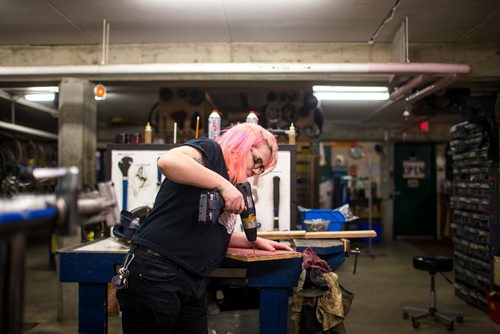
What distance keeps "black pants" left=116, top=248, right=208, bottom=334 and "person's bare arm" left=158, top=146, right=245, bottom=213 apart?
0.32 meters

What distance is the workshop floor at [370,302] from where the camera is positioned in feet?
11.3

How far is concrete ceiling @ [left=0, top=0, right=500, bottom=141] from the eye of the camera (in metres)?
3.02

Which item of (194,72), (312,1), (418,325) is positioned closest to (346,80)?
(312,1)

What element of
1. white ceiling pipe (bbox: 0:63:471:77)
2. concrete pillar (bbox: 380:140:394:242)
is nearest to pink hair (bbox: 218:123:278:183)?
white ceiling pipe (bbox: 0:63:471:77)

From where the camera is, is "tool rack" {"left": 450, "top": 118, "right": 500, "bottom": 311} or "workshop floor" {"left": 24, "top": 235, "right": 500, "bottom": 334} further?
"tool rack" {"left": 450, "top": 118, "right": 500, "bottom": 311}

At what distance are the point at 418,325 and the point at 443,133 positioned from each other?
591 centimetres

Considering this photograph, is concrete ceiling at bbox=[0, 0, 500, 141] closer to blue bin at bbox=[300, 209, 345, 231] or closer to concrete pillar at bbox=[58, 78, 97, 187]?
concrete pillar at bbox=[58, 78, 97, 187]

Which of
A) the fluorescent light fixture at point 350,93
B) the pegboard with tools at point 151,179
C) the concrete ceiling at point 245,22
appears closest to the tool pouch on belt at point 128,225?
the pegboard with tools at point 151,179

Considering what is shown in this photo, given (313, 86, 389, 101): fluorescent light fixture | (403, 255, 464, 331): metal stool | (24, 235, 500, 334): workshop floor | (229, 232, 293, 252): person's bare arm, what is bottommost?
(24, 235, 500, 334): workshop floor

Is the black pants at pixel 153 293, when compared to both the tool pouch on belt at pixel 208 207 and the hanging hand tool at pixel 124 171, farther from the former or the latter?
the hanging hand tool at pixel 124 171

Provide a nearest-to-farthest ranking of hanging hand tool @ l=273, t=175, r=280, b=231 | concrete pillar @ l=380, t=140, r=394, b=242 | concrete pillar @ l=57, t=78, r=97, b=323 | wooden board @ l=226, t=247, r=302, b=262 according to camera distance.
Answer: wooden board @ l=226, t=247, r=302, b=262, hanging hand tool @ l=273, t=175, r=280, b=231, concrete pillar @ l=57, t=78, r=97, b=323, concrete pillar @ l=380, t=140, r=394, b=242

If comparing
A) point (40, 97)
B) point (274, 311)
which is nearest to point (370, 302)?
point (274, 311)

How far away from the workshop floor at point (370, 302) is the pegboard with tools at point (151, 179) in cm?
74

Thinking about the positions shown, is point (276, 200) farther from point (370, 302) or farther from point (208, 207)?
point (370, 302)
